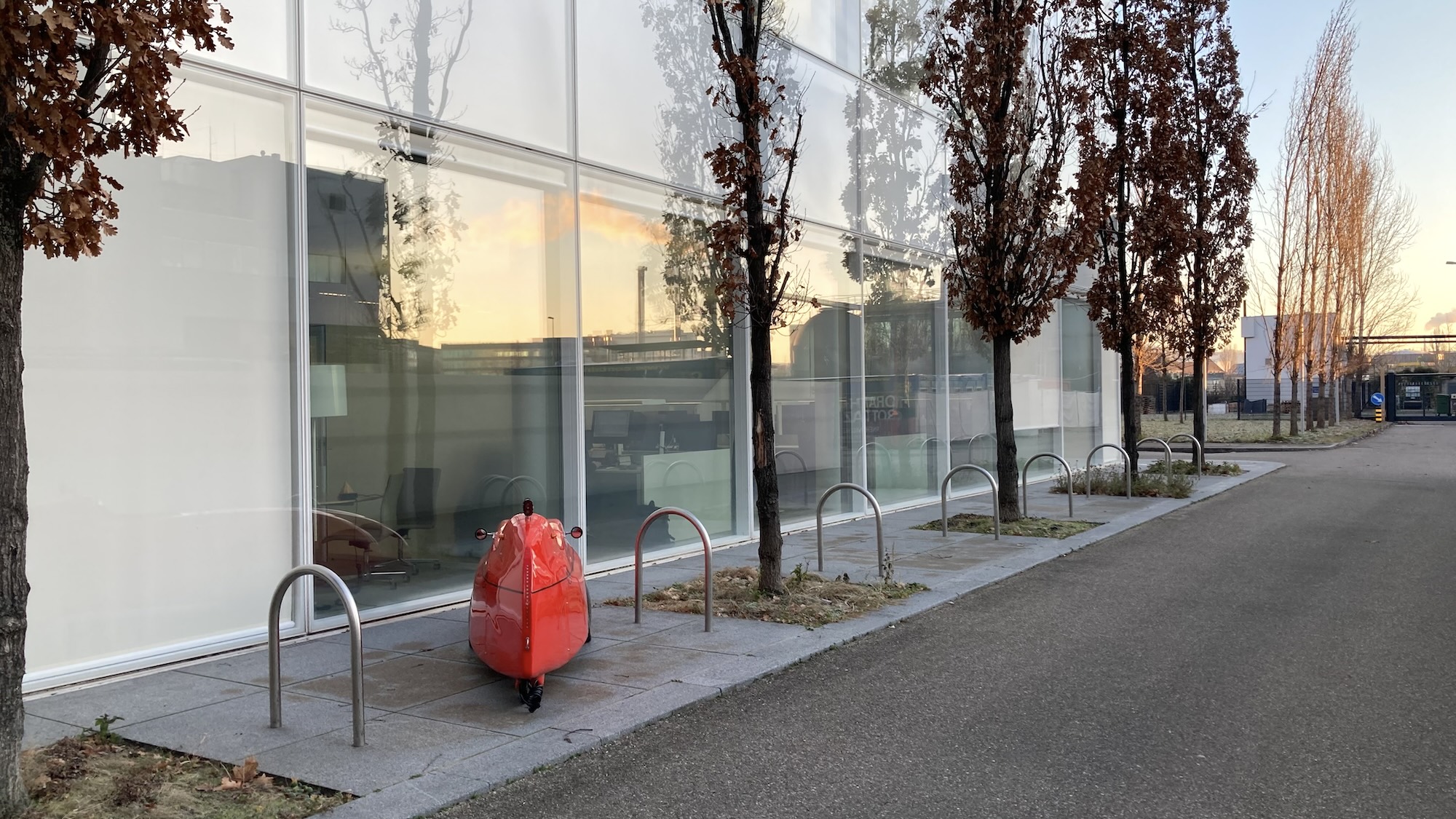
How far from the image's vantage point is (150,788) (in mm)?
4414

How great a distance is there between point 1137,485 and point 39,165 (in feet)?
52.6

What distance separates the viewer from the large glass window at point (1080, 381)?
2136cm

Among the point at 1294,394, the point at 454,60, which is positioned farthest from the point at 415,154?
the point at 1294,394

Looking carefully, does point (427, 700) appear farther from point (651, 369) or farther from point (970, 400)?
point (970, 400)

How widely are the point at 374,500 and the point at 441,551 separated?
80 centimetres

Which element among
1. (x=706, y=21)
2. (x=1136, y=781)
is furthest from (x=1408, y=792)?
(x=706, y=21)

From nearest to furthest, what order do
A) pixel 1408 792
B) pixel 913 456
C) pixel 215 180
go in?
pixel 1408 792, pixel 215 180, pixel 913 456

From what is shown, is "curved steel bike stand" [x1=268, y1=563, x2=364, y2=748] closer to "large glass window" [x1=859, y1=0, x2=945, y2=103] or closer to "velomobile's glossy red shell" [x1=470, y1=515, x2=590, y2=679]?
"velomobile's glossy red shell" [x1=470, y1=515, x2=590, y2=679]

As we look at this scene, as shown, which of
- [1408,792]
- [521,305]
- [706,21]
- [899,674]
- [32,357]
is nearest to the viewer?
[1408,792]

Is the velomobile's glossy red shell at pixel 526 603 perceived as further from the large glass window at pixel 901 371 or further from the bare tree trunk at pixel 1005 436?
the large glass window at pixel 901 371

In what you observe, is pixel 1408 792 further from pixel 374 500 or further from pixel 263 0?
pixel 263 0

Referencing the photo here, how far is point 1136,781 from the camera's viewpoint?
4.54 m

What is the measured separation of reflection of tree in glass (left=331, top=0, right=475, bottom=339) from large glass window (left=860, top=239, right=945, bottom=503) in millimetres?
7217

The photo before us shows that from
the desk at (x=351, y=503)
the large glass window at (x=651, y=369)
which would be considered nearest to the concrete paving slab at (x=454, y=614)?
the desk at (x=351, y=503)
